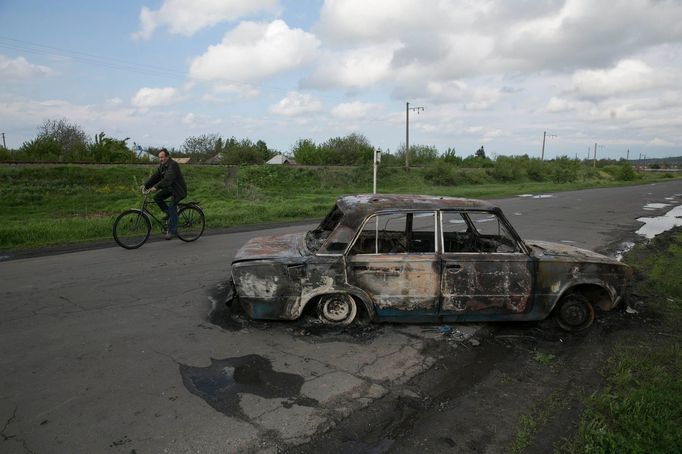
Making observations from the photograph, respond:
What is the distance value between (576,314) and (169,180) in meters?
7.86

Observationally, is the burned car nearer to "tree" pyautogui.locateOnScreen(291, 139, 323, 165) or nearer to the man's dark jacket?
the man's dark jacket

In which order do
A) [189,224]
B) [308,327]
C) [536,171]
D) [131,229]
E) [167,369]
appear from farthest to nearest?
[536,171] → [189,224] → [131,229] → [308,327] → [167,369]

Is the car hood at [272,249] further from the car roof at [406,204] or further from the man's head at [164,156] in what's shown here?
the man's head at [164,156]

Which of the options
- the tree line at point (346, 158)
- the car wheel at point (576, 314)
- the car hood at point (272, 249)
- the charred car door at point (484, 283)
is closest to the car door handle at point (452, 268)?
the charred car door at point (484, 283)

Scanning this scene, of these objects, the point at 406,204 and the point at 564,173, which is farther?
the point at 564,173

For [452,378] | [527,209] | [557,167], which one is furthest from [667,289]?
[557,167]

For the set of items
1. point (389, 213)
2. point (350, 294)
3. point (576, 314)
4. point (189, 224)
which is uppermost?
point (389, 213)

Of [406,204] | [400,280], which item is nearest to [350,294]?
[400,280]

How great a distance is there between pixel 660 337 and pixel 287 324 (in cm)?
401

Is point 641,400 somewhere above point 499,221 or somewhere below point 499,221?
below

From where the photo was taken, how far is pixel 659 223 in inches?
591

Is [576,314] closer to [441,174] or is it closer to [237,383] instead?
[237,383]

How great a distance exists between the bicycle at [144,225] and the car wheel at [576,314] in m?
7.65

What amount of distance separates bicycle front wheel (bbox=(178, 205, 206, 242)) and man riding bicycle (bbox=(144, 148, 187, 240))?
0.76 ft
